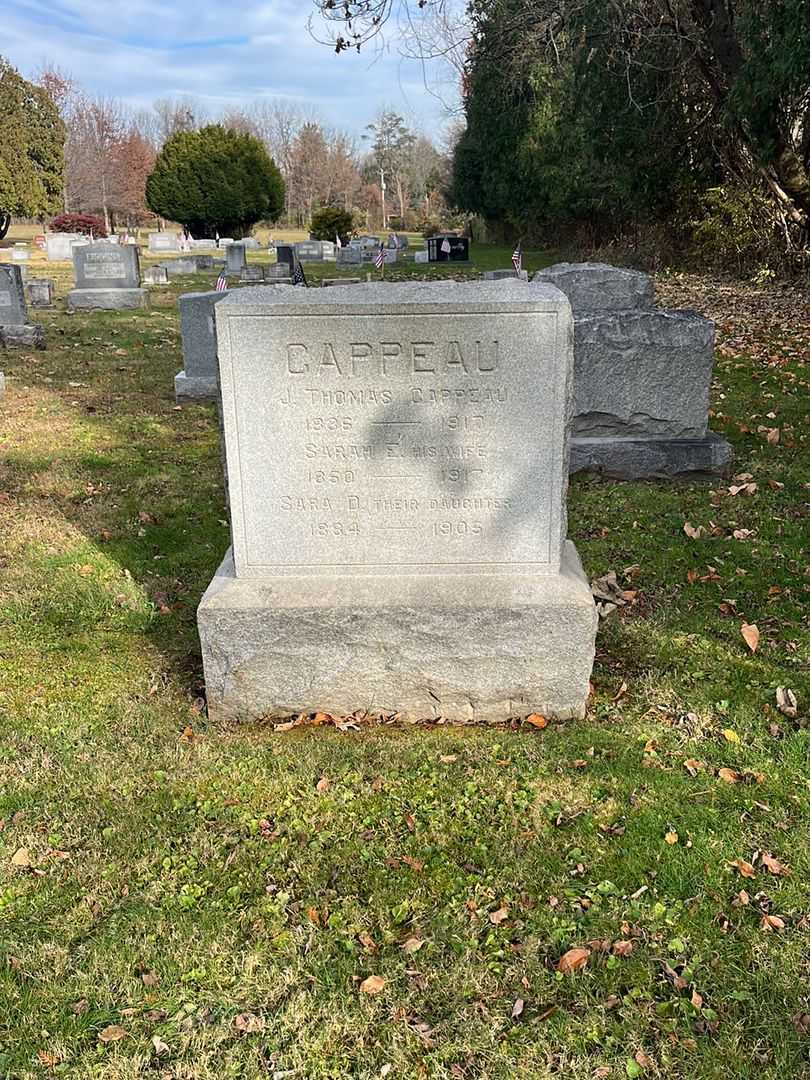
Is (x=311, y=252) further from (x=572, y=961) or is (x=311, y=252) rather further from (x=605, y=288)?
(x=572, y=961)

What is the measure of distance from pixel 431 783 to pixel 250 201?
5268cm

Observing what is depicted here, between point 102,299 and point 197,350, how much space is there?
33.4ft

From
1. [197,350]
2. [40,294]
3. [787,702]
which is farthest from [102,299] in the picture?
[787,702]

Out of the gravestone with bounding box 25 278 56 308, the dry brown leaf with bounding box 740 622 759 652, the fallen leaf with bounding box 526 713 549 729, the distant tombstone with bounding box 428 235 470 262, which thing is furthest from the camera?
the distant tombstone with bounding box 428 235 470 262

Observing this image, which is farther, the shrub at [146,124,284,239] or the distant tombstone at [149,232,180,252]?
the shrub at [146,124,284,239]

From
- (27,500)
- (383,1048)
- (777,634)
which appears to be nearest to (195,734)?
(383,1048)

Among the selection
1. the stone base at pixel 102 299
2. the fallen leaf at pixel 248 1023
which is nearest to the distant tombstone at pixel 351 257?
the stone base at pixel 102 299

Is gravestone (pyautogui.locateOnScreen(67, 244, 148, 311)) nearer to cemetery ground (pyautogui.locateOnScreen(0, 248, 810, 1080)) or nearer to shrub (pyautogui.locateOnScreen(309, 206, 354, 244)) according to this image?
cemetery ground (pyautogui.locateOnScreen(0, 248, 810, 1080))

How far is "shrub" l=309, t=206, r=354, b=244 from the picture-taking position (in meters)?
44.4

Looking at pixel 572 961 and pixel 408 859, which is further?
pixel 408 859

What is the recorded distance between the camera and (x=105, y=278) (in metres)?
19.5

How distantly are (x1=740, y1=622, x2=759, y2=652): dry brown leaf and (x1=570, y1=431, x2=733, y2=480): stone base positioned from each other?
2771 mm

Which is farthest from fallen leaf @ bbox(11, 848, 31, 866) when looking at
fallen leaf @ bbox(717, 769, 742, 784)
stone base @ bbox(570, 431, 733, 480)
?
stone base @ bbox(570, 431, 733, 480)

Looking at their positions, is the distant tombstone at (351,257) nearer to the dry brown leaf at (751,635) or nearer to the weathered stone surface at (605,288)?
the weathered stone surface at (605,288)
